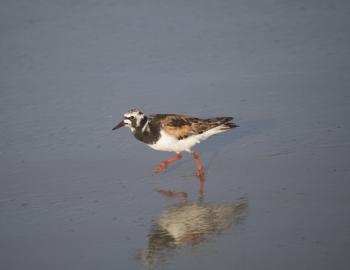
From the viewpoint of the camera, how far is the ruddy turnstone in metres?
9.08

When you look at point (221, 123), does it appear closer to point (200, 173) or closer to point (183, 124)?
point (183, 124)

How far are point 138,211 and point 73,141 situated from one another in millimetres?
2635

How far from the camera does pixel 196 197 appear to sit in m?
7.96

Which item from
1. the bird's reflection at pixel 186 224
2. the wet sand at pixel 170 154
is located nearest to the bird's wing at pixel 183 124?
the wet sand at pixel 170 154

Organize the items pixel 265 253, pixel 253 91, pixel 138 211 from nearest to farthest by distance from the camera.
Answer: pixel 265 253, pixel 138 211, pixel 253 91

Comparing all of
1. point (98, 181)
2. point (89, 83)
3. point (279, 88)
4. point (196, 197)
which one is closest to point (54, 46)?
point (89, 83)

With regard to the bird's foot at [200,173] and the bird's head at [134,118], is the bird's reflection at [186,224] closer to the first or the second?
the bird's foot at [200,173]

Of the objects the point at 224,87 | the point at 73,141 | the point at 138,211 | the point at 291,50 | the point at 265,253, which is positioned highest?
the point at 291,50

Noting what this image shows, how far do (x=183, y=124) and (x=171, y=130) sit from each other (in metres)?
0.24

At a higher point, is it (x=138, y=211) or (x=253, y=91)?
(x=253, y=91)

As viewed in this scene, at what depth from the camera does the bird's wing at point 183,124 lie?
30.0 feet

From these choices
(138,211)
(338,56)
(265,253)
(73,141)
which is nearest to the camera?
(265,253)

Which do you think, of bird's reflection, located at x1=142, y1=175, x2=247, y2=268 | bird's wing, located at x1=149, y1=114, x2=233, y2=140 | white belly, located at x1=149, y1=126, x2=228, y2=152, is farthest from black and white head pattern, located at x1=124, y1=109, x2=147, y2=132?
bird's reflection, located at x1=142, y1=175, x2=247, y2=268

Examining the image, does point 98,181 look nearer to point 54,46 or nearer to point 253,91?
point 253,91
